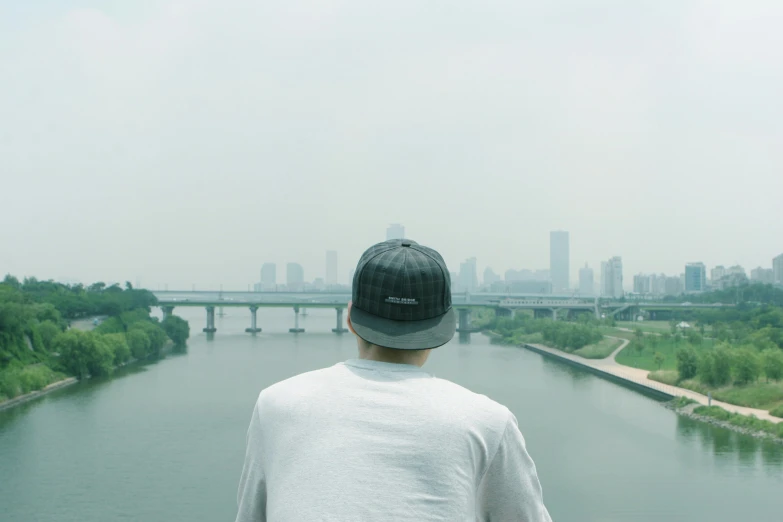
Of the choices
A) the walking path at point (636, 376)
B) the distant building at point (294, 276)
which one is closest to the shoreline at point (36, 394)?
the walking path at point (636, 376)

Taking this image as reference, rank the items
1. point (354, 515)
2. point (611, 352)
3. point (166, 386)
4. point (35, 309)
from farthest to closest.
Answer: point (611, 352) → point (35, 309) → point (166, 386) → point (354, 515)

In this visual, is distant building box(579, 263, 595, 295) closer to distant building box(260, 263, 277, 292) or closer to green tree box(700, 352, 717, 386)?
distant building box(260, 263, 277, 292)

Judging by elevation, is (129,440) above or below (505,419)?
below

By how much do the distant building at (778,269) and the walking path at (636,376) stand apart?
17344mm

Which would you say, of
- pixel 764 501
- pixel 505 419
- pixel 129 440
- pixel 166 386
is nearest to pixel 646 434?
pixel 764 501

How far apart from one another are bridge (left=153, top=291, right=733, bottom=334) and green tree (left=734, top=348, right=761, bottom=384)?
32.0 feet

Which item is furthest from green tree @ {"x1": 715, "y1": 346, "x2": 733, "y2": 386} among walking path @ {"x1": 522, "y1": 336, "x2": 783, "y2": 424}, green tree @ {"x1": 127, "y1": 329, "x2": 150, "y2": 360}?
green tree @ {"x1": 127, "y1": 329, "x2": 150, "y2": 360}

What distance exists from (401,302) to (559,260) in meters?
40.3

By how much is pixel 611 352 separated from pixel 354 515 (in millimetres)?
13097

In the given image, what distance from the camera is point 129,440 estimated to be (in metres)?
6.12

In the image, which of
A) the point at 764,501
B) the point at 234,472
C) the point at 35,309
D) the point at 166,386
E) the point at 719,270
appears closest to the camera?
the point at 764,501

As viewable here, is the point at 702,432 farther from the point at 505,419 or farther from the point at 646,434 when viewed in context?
the point at 505,419

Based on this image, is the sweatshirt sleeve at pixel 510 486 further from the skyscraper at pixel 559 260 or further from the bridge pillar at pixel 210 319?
the skyscraper at pixel 559 260

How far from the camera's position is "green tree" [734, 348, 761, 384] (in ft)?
26.1
